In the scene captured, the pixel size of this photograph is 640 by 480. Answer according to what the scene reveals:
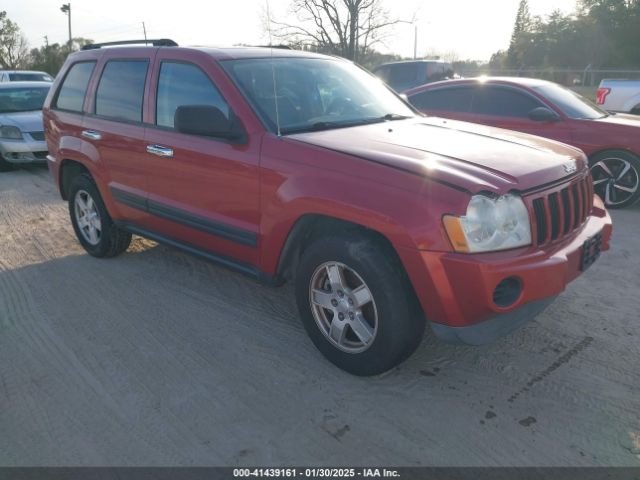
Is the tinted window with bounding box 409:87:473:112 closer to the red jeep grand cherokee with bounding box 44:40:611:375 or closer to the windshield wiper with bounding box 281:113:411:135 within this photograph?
the red jeep grand cherokee with bounding box 44:40:611:375

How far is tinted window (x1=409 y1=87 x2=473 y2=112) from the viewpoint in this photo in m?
7.69

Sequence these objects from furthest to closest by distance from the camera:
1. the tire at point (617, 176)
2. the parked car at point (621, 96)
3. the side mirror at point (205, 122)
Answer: the parked car at point (621, 96), the tire at point (617, 176), the side mirror at point (205, 122)

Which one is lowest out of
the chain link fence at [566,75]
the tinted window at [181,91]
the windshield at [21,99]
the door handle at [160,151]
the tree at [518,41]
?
the door handle at [160,151]

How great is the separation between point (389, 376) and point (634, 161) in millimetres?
5045

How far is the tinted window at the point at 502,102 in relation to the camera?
23.3 ft

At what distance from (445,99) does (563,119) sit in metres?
1.76

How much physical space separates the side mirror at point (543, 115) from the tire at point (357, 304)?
4.80 m

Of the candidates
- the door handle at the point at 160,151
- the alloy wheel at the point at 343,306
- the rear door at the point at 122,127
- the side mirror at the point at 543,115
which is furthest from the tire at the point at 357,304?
the side mirror at the point at 543,115

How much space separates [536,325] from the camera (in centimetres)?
367

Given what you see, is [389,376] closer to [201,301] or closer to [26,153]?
[201,301]

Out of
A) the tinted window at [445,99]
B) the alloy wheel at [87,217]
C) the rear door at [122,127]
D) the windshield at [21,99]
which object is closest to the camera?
the rear door at [122,127]

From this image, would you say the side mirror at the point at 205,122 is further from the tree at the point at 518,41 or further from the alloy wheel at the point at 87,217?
the tree at the point at 518,41

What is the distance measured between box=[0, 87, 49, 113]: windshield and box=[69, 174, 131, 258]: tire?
21.5 ft

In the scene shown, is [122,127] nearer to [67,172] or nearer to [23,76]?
[67,172]
